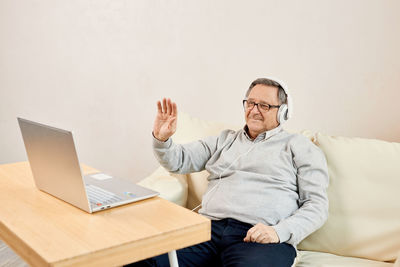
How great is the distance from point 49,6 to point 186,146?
162cm

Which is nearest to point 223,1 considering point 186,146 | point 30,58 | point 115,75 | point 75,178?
point 115,75

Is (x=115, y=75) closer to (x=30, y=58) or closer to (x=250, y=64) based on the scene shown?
(x=30, y=58)

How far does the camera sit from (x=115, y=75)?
316 cm

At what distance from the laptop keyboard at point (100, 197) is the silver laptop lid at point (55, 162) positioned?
0.05 meters

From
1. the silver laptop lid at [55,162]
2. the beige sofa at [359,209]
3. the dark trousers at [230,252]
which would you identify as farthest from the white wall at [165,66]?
the silver laptop lid at [55,162]

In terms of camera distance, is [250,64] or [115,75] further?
[115,75]

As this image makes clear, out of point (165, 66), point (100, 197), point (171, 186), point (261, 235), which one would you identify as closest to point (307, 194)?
point (261, 235)

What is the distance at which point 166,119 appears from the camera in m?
1.78

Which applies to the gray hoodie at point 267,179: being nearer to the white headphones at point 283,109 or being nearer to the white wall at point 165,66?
the white headphones at point 283,109

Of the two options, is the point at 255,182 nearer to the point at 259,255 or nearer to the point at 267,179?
the point at 267,179

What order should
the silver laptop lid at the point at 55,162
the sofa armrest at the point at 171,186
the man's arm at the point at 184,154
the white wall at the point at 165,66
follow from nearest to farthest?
the silver laptop lid at the point at 55,162 → the man's arm at the point at 184,154 → the sofa armrest at the point at 171,186 → the white wall at the point at 165,66

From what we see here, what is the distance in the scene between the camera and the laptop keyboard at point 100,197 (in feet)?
4.52

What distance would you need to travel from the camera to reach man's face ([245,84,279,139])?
1.93 m

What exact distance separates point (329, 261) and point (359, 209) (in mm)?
230
